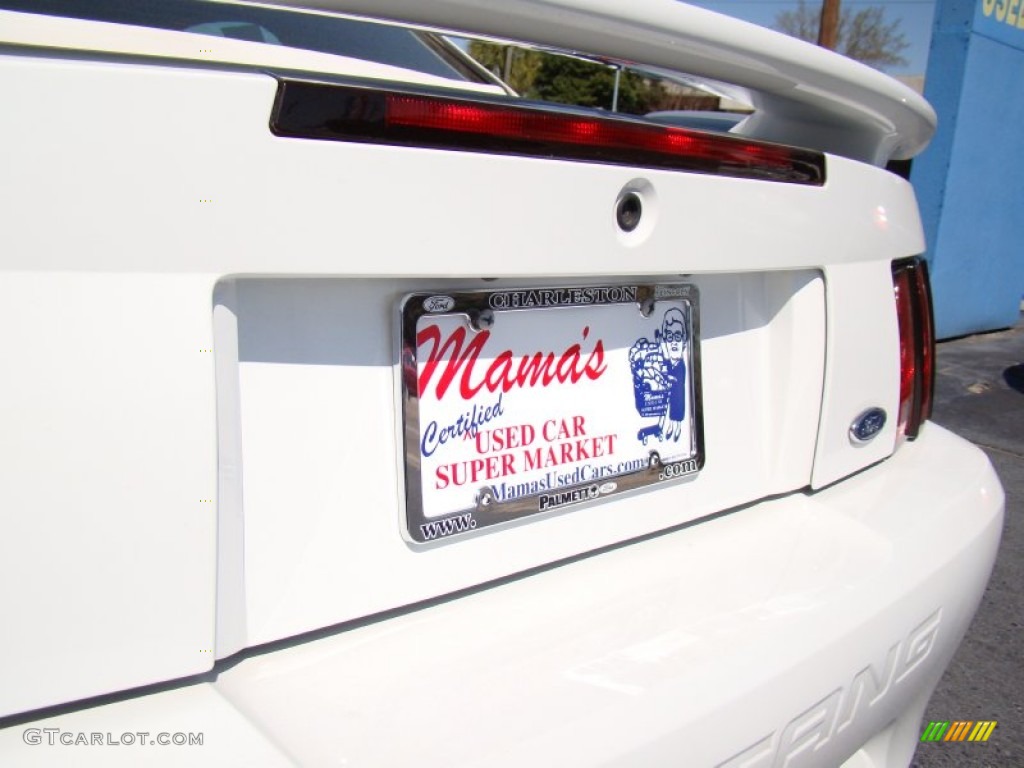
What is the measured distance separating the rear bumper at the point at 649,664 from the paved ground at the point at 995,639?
0.75 m

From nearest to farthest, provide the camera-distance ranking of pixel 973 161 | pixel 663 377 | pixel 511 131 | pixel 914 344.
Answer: pixel 511 131, pixel 663 377, pixel 914 344, pixel 973 161

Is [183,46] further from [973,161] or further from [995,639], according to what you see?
[973,161]

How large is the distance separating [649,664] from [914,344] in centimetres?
101

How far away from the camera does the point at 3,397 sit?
77cm

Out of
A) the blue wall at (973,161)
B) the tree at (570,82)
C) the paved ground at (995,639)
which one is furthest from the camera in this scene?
the tree at (570,82)

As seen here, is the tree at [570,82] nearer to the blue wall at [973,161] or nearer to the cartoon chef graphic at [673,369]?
the blue wall at [973,161]

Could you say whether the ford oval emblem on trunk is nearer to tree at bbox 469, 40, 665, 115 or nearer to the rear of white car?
the rear of white car

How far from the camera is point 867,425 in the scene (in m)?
1.66

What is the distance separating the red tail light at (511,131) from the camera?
0.92 m

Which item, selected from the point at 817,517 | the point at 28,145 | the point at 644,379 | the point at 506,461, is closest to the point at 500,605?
the point at 506,461

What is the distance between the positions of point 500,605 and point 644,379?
0.41 m

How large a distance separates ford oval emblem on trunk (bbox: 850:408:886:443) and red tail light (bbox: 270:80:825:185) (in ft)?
1.62

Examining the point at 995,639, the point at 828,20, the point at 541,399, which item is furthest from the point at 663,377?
the point at 828,20

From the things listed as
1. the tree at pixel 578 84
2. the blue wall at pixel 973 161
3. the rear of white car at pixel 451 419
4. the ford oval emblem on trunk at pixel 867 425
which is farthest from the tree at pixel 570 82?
the rear of white car at pixel 451 419
